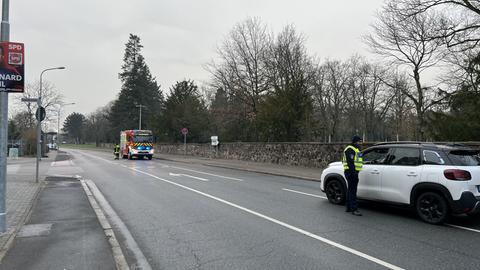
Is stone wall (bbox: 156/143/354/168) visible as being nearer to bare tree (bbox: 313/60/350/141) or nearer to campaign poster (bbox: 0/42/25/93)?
campaign poster (bbox: 0/42/25/93)

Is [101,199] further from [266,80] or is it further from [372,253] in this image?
[266,80]

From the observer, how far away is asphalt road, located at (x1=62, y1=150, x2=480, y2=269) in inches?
213

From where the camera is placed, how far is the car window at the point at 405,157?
27.3 ft

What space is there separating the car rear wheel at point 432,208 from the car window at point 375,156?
4.40 ft

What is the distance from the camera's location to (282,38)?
3506cm

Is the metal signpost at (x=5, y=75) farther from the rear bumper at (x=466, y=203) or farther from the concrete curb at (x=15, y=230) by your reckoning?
the rear bumper at (x=466, y=203)

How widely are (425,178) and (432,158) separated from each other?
48 cm

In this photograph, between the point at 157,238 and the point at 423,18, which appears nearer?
the point at 157,238

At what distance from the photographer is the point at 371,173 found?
29.9 feet

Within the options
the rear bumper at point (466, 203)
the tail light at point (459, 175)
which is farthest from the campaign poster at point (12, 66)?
the rear bumper at point (466, 203)

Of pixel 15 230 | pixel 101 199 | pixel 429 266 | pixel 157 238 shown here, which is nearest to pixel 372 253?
pixel 429 266

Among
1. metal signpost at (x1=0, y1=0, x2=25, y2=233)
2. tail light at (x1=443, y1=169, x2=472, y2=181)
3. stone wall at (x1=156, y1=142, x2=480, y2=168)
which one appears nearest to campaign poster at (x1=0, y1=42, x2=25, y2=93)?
metal signpost at (x1=0, y1=0, x2=25, y2=233)

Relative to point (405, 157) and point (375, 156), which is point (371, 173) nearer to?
point (375, 156)

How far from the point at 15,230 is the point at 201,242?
11.5 feet
